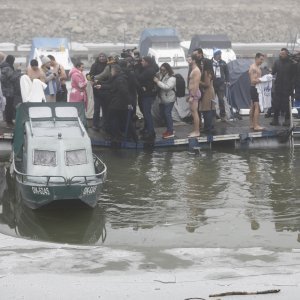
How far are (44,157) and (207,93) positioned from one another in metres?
5.10

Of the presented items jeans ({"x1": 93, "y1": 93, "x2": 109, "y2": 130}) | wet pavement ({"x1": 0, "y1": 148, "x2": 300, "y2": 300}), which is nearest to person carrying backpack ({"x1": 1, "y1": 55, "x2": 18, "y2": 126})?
jeans ({"x1": 93, "y1": 93, "x2": 109, "y2": 130})

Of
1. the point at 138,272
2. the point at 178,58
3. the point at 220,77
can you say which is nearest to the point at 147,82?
the point at 220,77

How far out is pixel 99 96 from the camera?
16266mm

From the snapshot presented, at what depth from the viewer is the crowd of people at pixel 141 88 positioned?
15.3m

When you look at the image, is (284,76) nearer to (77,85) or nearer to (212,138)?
(212,138)

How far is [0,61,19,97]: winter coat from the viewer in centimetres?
1617

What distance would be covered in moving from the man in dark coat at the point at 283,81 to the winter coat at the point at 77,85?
4027mm

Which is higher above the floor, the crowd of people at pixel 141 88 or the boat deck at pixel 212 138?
the crowd of people at pixel 141 88

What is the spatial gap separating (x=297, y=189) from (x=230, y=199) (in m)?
1.33

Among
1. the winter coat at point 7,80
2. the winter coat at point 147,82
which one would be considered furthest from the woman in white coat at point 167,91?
the winter coat at point 7,80

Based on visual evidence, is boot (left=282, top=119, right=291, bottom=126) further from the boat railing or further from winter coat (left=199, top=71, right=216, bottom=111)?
the boat railing

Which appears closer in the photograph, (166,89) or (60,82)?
(166,89)

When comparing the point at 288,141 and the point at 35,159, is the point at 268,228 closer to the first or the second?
the point at 35,159

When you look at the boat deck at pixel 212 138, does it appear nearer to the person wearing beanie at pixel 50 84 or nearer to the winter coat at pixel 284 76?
the winter coat at pixel 284 76
